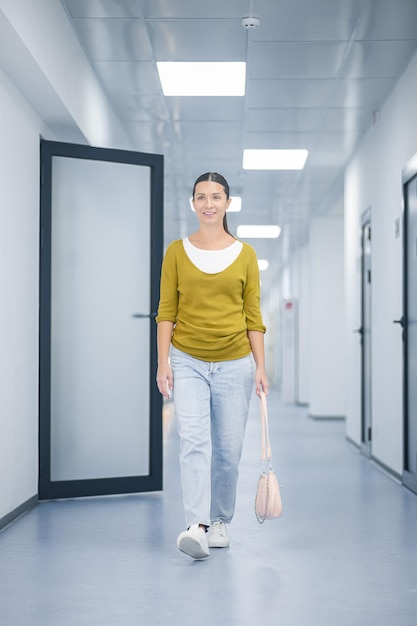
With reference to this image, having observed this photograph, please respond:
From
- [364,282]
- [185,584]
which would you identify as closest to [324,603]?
[185,584]

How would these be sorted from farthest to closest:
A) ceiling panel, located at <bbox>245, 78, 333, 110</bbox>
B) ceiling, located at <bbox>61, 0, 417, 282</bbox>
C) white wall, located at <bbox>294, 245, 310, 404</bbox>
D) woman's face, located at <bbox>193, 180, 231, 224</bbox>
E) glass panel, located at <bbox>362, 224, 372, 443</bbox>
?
1. white wall, located at <bbox>294, 245, 310, 404</bbox>
2. glass panel, located at <bbox>362, 224, 372, 443</bbox>
3. ceiling panel, located at <bbox>245, 78, 333, 110</bbox>
4. ceiling, located at <bbox>61, 0, 417, 282</bbox>
5. woman's face, located at <bbox>193, 180, 231, 224</bbox>

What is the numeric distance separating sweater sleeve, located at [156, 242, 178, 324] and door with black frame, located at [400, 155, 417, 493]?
2211mm

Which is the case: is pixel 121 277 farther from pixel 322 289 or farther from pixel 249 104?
pixel 322 289

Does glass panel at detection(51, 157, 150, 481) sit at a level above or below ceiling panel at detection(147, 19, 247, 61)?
below

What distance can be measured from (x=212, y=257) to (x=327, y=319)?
7.89m

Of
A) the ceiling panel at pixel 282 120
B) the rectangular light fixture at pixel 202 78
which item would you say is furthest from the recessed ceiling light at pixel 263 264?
the rectangular light fixture at pixel 202 78

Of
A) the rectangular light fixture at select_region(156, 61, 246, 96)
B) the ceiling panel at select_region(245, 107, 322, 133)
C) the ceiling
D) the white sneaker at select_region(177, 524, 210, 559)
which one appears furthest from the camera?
the ceiling panel at select_region(245, 107, 322, 133)

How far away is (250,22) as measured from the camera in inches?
187

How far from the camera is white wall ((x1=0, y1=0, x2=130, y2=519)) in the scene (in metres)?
4.05

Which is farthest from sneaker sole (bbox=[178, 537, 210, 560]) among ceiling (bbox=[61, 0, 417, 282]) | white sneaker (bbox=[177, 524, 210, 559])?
ceiling (bbox=[61, 0, 417, 282])

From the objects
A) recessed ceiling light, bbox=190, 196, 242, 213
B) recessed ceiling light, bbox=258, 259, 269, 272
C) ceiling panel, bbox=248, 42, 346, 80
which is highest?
ceiling panel, bbox=248, 42, 346, 80

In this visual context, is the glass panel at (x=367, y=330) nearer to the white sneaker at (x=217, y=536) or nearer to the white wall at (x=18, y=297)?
the white wall at (x=18, y=297)

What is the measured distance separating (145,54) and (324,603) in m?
3.64

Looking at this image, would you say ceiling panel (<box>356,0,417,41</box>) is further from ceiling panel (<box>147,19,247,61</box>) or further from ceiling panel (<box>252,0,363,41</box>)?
ceiling panel (<box>147,19,247,61</box>)
